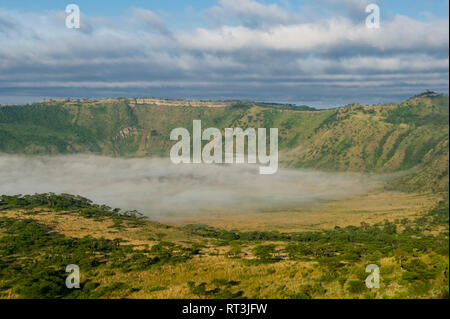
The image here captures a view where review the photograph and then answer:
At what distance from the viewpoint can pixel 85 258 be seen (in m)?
108

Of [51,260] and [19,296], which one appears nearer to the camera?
[19,296]

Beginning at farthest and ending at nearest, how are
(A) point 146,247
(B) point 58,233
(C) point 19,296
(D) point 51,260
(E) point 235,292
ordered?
(B) point 58,233 < (A) point 146,247 < (D) point 51,260 < (C) point 19,296 < (E) point 235,292

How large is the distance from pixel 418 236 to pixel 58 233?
159m

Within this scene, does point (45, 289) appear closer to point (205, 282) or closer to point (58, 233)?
point (205, 282)

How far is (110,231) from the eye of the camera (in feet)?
518

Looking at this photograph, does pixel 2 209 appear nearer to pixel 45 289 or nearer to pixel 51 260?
pixel 51 260

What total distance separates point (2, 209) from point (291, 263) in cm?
15866

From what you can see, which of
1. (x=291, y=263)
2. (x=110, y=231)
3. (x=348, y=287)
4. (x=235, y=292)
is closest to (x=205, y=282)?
(x=235, y=292)

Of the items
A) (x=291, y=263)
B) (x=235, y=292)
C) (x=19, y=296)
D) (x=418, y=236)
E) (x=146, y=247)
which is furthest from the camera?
(x=418, y=236)
